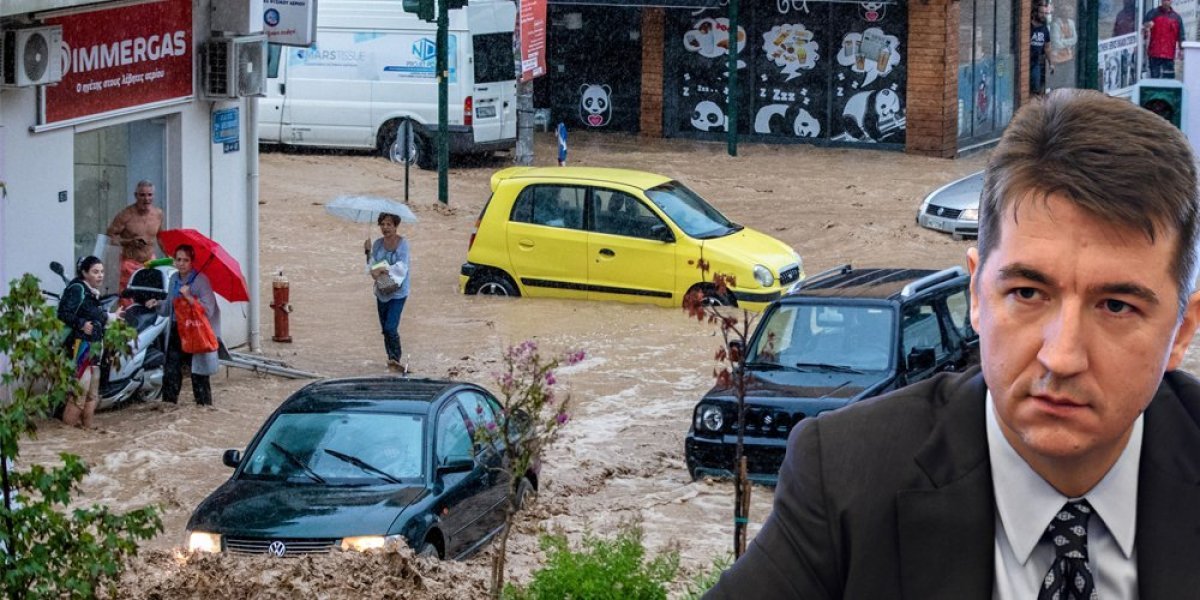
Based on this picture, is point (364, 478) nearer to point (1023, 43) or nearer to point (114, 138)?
point (114, 138)

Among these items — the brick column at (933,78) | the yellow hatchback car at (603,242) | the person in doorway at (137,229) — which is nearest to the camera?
the person in doorway at (137,229)

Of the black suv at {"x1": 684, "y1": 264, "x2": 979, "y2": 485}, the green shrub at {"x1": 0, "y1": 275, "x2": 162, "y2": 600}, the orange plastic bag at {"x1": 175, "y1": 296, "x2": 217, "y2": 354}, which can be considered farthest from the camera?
the orange plastic bag at {"x1": 175, "y1": 296, "x2": 217, "y2": 354}

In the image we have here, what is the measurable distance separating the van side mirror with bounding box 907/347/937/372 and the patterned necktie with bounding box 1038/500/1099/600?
10984mm

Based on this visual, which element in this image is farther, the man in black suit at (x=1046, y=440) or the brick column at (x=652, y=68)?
the brick column at (x=652, y=68)

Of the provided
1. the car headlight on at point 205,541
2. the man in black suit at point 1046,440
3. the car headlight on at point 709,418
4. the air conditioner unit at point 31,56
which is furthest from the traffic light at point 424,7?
the man in black suit at point 1046,440

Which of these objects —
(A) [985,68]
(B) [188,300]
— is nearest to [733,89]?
(A) [985,68]

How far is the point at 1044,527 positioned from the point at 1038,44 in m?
33.2

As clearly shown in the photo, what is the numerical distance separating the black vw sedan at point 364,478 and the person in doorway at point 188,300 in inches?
143

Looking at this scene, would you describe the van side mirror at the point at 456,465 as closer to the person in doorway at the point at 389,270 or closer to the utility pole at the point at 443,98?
the person in doorway at the point at 389,270

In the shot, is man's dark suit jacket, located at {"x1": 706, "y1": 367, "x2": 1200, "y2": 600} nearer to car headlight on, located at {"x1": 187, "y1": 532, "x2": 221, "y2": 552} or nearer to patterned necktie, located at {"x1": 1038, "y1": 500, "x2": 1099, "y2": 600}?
patterned necktie, located at {"x1": 1038, "y1": 500, "x2": 1099, "y2": 600}

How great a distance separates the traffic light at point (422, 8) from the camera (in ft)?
76.2

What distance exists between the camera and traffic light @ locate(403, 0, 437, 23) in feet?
76.2

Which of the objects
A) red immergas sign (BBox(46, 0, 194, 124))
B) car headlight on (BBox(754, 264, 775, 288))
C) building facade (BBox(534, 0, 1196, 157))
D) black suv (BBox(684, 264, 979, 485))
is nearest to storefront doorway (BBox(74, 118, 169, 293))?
red immergas sign (BBox(46, 0, 194, 124))

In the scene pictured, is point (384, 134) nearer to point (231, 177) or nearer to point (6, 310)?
point (231, 177)
